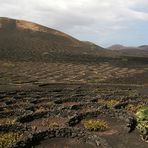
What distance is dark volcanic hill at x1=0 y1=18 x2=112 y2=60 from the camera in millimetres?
140875

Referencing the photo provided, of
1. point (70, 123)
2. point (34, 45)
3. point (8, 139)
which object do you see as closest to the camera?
point (8, 139)

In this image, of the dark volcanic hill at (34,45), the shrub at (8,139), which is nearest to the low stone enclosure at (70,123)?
the shrub at (8,139)

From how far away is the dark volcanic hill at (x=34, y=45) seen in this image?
462 ft

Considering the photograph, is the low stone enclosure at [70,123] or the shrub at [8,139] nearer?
the shrub at [8,139]

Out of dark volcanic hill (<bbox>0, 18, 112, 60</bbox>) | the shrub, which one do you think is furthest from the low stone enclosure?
dark volcanic hill (<bbox>0, 18, 112, 60</bbox>)

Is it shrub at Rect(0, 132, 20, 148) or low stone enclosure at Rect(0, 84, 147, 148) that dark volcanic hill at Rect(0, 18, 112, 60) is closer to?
low stone enclosure at Rect(0, 84, 147, 148)

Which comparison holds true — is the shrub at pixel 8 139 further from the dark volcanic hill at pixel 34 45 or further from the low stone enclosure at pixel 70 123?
the dark volcanic hill at pixel 34 45

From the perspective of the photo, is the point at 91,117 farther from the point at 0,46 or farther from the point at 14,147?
the point at 0,46

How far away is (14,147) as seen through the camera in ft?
79.9

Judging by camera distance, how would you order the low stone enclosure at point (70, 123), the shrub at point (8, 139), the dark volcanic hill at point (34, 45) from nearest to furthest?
1. the shrub at point (8, 139)
2. the low stone enclosure at point (70, 123)
3. the dark volcanic hill at point (34, 45)

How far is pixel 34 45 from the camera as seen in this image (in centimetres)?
16350

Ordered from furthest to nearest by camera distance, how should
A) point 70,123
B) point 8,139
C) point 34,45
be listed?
point 34,45, point 70,123, point 8,139

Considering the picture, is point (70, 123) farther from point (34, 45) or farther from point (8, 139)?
point (34, 45)

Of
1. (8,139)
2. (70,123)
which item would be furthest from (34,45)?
(8,139)
